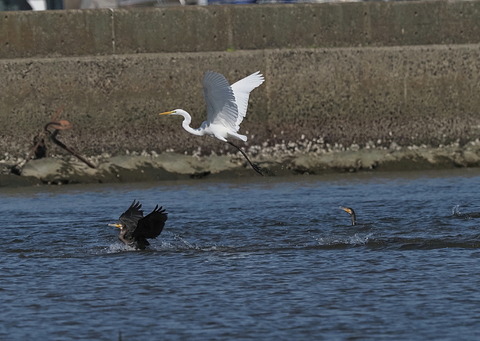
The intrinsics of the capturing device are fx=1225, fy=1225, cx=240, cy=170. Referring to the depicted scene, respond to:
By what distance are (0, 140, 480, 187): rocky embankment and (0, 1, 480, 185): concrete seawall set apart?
0.16 metres

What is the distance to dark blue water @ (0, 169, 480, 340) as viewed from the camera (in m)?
9.12

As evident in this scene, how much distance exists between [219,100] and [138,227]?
3123 mm

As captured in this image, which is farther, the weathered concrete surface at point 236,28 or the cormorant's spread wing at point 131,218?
the weathered concrete surface at point 236,28

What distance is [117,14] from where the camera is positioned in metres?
19.1

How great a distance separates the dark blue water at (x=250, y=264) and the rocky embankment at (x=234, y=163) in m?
0.65

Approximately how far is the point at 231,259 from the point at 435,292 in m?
2.48

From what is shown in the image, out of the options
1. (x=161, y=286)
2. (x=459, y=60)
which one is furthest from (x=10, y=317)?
(x=459, y=60)

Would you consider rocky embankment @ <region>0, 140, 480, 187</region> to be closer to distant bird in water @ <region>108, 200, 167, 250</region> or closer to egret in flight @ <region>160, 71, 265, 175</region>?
egret in flight @ <region>160, 71, 265, 175</region>

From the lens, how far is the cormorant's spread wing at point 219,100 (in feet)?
46.7

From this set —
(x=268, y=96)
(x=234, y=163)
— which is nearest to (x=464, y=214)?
(x=234, y=163)

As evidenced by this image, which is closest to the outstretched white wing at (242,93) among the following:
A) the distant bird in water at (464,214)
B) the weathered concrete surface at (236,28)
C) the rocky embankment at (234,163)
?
the rocky embankment at (234,163)

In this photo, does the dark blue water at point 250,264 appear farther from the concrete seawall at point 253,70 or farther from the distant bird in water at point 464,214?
the concrete seawall at point 253,70

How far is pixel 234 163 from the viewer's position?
18375mm

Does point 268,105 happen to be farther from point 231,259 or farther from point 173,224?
point 231,259
